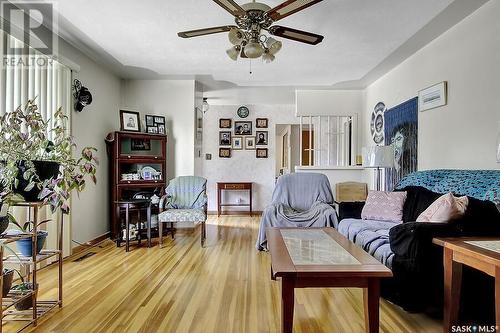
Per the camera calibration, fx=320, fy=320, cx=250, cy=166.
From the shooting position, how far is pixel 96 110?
173 inches

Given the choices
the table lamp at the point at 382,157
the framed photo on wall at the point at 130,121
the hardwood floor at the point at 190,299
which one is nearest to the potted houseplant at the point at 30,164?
the hardwood floor at the point at 190,299

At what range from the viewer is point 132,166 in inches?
193

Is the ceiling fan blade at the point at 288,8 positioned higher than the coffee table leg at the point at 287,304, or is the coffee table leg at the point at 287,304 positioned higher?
the ceiling fan blade at the point at 288,8

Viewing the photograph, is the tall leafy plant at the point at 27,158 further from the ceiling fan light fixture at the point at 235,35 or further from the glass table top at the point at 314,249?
the glass table top at the point at 314,249

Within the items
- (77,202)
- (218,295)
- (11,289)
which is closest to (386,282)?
(218,295)

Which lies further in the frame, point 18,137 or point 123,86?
point 123,86

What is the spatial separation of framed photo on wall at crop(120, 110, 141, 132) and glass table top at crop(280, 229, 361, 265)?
309cm

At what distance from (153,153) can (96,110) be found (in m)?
1.07

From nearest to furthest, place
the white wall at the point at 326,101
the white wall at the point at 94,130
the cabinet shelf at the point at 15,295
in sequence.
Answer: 1. the cabinet shelf at the point at 15,295
2. the white wall at the point at 94,130
3. the white wall at the point at 326,101

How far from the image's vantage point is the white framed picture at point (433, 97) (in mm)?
3400

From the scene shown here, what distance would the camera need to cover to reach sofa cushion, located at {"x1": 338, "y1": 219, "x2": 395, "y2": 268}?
2.46 m

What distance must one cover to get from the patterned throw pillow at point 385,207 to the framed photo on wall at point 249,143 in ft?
13.4

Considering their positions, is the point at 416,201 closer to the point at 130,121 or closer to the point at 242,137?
the point at 130,121

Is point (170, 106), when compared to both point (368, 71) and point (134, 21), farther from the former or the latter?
point (368, 71)
